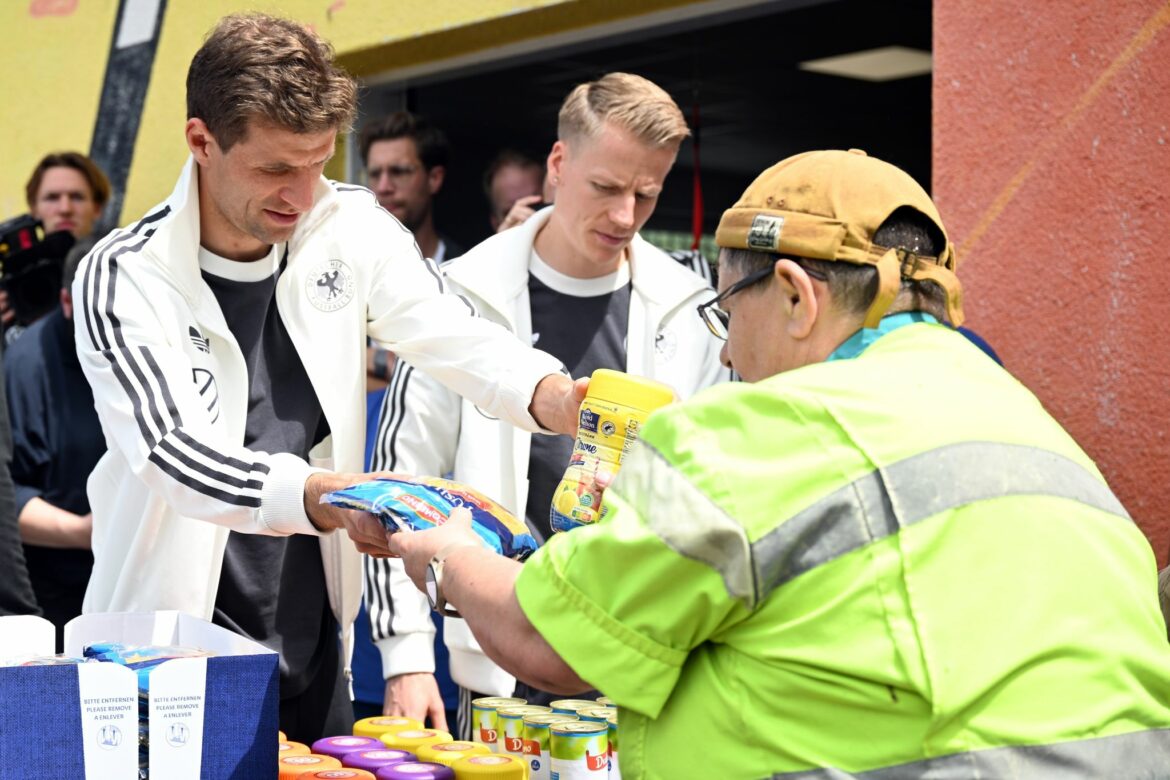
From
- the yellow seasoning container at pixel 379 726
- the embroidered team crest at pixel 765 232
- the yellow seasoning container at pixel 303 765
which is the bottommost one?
the yellow seasoning container at pixel 303 765

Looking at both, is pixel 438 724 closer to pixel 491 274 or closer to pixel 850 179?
pixel 491 274

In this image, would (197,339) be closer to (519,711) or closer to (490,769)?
(519,711)

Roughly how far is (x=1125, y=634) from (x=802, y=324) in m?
0.54

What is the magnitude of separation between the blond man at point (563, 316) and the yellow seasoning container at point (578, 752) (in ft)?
3.45

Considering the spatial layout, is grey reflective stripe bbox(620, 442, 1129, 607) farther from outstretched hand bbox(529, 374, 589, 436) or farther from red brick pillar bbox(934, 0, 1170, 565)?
red brick pillar bbox(934, 0, 1170, 565)

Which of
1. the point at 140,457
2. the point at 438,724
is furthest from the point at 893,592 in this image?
the point at 438,724

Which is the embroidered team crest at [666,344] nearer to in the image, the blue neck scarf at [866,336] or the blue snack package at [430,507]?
the blue snack package at [430,507]

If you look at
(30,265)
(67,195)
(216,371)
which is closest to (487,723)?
(216,371)

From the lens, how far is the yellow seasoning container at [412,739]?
7.63 ft

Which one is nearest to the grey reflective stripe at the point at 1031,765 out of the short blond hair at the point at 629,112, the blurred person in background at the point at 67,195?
the short blond hair at the point at 629,112

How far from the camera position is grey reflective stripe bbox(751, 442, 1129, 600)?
158 centimetres

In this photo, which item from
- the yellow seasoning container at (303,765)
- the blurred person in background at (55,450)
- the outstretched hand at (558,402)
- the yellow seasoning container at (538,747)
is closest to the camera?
the yellow seasoning container at (303,765)

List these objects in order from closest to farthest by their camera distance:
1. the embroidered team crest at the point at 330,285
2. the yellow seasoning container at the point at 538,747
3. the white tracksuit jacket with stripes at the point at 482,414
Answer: the yellow seasoning container at the point at 538,747, the embroidered team crest at the point at 330,285, the white tracksuit jacket with stripes at the point at 482,414

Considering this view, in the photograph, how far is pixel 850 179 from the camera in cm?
180
